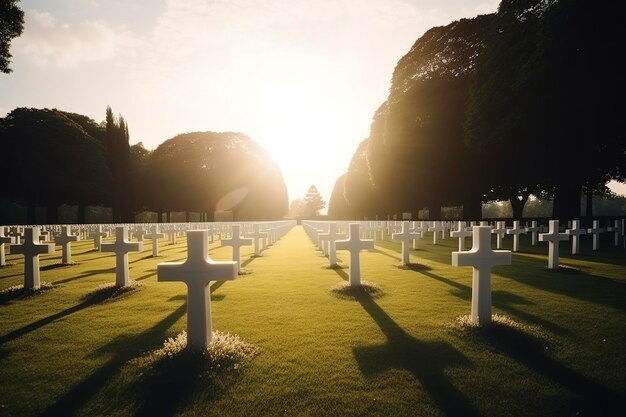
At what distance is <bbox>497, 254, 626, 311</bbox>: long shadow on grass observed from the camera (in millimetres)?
6027

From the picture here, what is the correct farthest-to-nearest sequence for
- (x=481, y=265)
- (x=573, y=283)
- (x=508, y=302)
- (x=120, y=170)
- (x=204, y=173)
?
(x=204, y=173) → (x=120, y=170) → (x=573, y=283) → (x=508, y=302) → (x=481, y=265)

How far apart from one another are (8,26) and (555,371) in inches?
962

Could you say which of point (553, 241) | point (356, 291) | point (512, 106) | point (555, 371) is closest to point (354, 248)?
point (356, 291)

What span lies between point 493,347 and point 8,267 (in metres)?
13.2

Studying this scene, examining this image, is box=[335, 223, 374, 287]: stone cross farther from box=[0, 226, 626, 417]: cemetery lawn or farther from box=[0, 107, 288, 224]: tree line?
box=[0, 107, 288, 224]: tree line

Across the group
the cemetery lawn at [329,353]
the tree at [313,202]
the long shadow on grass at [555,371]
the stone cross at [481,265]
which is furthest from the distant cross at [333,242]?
the tree at [313,202]

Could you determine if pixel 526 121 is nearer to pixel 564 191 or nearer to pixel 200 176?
pixel 564 191

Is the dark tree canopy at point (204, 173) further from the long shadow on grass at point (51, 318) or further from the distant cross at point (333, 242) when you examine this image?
the long shadow on grass at point (51, 318)

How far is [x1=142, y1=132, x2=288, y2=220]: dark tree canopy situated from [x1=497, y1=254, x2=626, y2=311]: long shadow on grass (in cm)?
4695

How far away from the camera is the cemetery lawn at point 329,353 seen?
2.86 m

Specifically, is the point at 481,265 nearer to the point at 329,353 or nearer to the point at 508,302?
the point at 508,302

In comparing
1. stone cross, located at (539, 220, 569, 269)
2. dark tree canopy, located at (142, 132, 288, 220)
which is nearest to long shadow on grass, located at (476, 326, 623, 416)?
stone cross, located at (539, 220, 569, 269)

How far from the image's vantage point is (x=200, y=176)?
51.1 metres

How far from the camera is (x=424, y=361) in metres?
3.59
